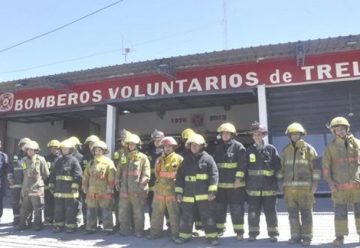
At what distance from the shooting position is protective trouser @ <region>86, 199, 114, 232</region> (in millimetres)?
7211

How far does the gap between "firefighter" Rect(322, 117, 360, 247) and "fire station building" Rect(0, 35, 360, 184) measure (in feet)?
12.5

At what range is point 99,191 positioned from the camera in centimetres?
730

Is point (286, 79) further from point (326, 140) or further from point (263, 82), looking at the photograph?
point (326, 140)

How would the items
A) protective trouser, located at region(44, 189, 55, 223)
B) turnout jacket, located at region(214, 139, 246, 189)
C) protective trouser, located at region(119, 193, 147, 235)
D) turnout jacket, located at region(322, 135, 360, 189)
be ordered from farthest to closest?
protective trouser, located at region(44, 189, 55, 223) → protective trouser, located at region(119, 193, 147, 235) → turnout jacket, located at region(214, 139, 246, 189) → turnout jacket, located at region(322, 135, 360, 189)

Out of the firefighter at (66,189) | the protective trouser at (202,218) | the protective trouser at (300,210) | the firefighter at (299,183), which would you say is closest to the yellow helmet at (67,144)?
the firefighter at (66,189)

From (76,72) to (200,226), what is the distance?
21.9ft

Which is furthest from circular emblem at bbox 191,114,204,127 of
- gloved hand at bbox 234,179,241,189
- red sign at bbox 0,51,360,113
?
gloved hand at bbox 234,179,241,189

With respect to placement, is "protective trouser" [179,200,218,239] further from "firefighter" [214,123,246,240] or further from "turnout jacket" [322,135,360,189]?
"turnout jacket" [322,135,360,189]

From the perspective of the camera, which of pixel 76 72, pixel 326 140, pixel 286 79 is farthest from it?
pixel 326 140

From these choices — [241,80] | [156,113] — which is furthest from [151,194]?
[156,113]

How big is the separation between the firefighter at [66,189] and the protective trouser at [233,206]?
277 cm

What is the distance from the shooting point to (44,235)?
24.1 feet

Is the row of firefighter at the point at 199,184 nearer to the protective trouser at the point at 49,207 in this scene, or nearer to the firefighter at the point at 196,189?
the firefighter at the point at 196,189

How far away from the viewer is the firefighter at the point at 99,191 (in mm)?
7258
